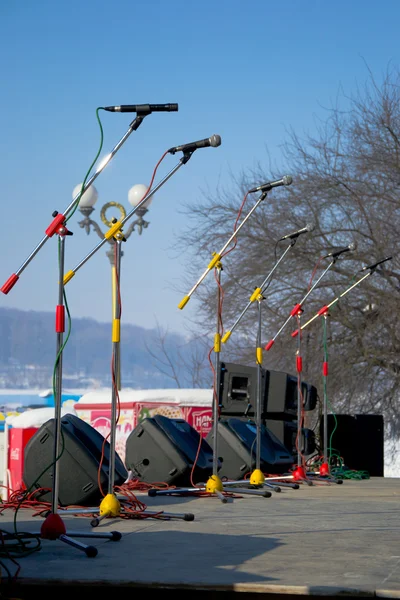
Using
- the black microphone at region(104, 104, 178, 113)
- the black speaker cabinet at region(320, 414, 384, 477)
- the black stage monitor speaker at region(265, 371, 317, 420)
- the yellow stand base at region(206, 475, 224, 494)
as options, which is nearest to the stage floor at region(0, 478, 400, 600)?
the yellow stand base at region(206, 475, 224, 494)

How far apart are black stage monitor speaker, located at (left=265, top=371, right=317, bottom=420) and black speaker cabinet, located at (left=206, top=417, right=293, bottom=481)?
3.35 feet

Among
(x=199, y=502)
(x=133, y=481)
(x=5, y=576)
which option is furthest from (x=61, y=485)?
(x=5, y=576)

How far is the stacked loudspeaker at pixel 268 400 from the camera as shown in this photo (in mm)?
9734

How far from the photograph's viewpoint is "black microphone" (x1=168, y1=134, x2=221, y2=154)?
5320 mm

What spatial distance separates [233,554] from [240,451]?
14.3ft

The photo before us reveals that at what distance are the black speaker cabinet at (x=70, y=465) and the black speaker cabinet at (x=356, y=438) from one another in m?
5.29

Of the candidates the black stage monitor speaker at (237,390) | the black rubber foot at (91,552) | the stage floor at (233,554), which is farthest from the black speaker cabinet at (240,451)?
the black rubber foot at (91,552)

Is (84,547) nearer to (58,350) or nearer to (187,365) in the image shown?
(58,350)

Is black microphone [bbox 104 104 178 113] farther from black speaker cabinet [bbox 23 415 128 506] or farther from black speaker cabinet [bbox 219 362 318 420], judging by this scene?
black speaker cabinet [bbox 219 362 318 420]

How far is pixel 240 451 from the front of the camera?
8242 millimetres

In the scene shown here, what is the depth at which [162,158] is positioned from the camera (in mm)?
5156

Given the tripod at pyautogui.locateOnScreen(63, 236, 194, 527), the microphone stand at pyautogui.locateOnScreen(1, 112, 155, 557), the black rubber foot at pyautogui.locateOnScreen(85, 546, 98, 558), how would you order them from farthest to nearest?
the tripod at pyautogui.locateOnScreen(63, 236, 194, 527), the microphone stand at pyautogui.locateOnScreen(1, 112, 155, 557), the black rubber foot at pyautogui.locateOnScreen(85, 546, 98, 558)

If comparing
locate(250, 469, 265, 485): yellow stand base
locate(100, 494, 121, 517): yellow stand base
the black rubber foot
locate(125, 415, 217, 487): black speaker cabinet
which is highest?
locate(125, 415, 217, 487): black speaker cabinet

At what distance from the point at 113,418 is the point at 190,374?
17478 mm
